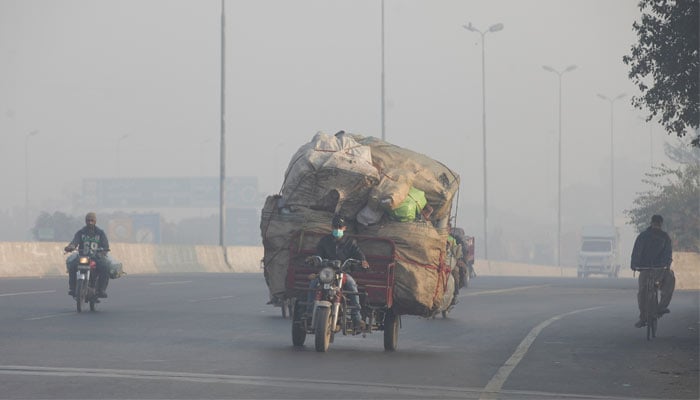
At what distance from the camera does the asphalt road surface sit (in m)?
12.2

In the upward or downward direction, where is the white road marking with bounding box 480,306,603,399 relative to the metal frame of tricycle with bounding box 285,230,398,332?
downward

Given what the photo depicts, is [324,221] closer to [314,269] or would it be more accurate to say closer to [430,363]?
[314,269]

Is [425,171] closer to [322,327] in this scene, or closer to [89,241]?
[322,327]

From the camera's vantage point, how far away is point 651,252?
2044cm

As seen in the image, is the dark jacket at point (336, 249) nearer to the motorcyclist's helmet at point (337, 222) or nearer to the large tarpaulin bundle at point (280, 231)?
the motorcyclist's helmet at point (337, 222)

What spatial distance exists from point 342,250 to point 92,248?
875cm

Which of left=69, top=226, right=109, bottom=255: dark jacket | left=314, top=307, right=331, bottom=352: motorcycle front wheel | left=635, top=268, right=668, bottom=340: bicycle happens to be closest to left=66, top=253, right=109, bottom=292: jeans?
left=69, top=226, right=109, bottom=255: dark jacket

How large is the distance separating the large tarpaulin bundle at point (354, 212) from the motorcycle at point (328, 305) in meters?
0.65

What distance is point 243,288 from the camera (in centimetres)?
3431

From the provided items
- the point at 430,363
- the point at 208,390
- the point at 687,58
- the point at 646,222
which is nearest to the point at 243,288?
the point at 687,58

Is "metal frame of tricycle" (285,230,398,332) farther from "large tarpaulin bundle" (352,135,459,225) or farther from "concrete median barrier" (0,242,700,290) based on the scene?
"concrete median barrier" (0,242,700,290)

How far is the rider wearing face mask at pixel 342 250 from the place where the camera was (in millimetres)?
16188

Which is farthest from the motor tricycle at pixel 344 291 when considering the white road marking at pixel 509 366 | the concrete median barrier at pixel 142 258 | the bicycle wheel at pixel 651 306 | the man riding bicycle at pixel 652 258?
the concrete median barrier at pixel 142 258

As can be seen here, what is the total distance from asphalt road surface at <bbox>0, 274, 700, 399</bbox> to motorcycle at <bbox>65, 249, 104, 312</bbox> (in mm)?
357
